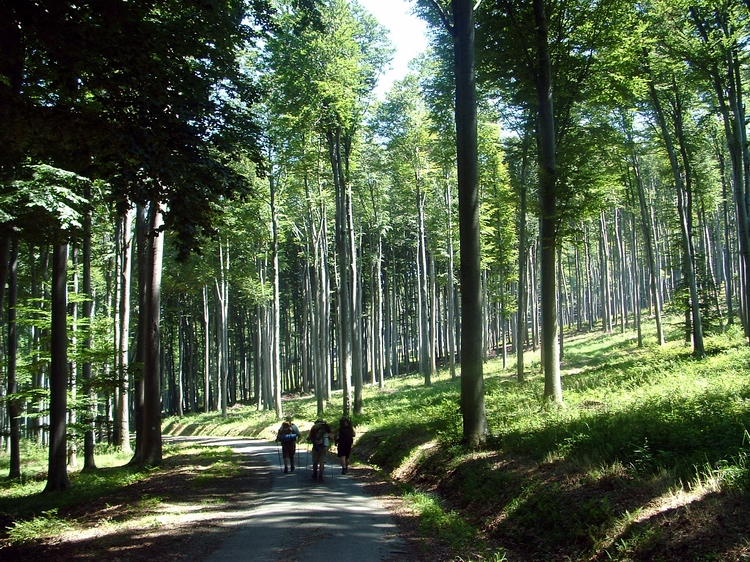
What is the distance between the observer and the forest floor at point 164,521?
6.70 metres

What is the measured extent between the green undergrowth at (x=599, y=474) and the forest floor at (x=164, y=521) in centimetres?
63

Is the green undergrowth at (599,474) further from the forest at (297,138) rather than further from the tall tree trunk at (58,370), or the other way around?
the tall tree trunk at (58,370)

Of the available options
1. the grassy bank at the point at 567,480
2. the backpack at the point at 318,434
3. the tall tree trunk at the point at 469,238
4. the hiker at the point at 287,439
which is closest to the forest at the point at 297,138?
the tall tree trunk at the point at 469,238

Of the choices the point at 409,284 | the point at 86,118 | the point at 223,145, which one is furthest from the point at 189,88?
the point at 409,284

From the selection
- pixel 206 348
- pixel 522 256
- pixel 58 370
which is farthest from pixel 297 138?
pixel 206 348

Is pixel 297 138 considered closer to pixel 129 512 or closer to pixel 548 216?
pixel 548 216

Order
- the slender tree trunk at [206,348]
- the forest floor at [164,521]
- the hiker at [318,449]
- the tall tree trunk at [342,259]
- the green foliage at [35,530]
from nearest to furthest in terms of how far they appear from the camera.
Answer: the forest floor at [164,521], the green foliage at [35,530], the hiker at [318,449], the tall tree trunk at [342,259], the slender tree trunk at [206,348]

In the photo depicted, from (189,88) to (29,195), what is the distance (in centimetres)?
353

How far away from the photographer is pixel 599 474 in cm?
679

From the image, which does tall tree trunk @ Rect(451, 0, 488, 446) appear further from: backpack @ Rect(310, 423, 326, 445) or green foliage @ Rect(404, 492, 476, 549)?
backpack @ Rect(310, 423, 326, 445)

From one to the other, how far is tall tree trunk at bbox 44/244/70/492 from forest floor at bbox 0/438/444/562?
5.17 feet

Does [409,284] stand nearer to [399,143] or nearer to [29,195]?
[399,143]

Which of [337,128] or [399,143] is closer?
[337,128]

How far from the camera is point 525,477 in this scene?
26.0ft
